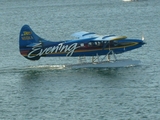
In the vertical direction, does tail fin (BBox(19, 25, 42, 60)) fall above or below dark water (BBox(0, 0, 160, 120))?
above

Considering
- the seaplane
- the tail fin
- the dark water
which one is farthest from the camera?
the seaplane

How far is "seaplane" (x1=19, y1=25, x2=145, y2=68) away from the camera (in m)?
65.1

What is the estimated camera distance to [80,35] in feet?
229

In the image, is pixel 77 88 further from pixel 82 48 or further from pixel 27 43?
pixel 27 43

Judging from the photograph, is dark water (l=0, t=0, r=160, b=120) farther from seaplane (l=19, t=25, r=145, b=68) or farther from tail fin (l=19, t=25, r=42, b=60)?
Answer: tail fin (l=19, t=25, r=42, b=60)

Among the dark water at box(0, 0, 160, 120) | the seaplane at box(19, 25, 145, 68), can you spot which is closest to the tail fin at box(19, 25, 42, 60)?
the seaplane at box(19, 25, 145, 68)

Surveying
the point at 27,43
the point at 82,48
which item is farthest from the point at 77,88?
the point at 27,43

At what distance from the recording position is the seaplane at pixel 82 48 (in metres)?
65.1

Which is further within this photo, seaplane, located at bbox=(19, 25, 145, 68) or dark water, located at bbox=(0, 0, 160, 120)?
seaplane, located at bbox=(19, 25, 145, 68)

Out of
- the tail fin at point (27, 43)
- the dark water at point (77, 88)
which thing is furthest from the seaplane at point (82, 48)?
the dark water at point (77, 88)

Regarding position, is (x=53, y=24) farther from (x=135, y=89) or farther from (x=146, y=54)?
(x=135, y=89)

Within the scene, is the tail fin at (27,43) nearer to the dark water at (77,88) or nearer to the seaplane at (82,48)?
the seaplane at (82,48)

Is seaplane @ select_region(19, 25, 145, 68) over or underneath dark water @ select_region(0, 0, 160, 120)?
over

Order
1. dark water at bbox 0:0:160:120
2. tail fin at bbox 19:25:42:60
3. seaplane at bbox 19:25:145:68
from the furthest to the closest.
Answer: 1. seaplane at bbox 19:25:145:68
2. tail fin at bbox 19:25:42:60
3. dark water at bbox 0:0:160:120
